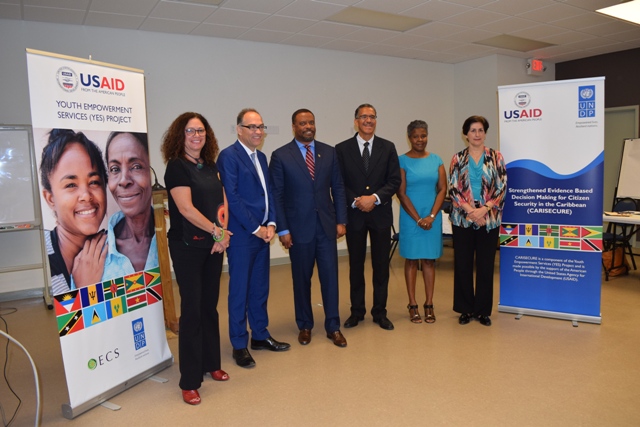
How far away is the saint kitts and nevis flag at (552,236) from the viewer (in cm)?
421

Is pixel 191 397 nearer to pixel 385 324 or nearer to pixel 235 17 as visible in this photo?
pixel 385 324

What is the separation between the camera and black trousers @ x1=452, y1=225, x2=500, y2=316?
4.20 m

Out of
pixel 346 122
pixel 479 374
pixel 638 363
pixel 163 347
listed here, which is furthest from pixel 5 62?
pixel 638 363

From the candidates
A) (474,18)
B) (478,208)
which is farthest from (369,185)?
(474,18)

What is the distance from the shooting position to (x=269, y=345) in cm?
382

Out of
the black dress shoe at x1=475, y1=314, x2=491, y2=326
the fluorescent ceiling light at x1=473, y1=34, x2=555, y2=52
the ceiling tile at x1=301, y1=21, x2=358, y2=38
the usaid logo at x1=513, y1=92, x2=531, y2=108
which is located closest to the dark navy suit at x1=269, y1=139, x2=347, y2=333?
the black dress shoe at x1=475, y1=314, x2=491, y2=326

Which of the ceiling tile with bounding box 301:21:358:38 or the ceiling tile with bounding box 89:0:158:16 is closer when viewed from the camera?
the ceiling tile with bounding box 89:0:158:16

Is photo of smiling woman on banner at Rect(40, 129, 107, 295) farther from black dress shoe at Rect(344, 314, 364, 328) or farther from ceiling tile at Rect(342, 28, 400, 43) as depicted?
ceiling tile at Rect(342, 28, 400, 43)

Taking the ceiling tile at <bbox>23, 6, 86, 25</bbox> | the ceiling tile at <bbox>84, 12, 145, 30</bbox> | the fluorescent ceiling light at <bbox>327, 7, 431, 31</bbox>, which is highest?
the fluorescent ceiling light at <bbox>327, 7, 431, 31</bbox>

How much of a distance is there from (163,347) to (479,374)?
218 centimetres

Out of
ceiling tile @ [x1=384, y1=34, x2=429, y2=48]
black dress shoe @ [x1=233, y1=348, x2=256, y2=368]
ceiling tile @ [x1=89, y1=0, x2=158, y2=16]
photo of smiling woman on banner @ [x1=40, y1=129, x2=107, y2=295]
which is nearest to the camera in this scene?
photo of smiling woman on banner @ [x1=40, y1=129, x2=107, y2=295]

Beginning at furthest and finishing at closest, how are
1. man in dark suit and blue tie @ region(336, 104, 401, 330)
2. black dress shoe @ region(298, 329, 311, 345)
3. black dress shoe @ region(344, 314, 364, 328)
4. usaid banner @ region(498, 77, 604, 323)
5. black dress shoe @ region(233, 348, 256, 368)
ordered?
black dress shoe @ region(344, 314, 364, 328)
usaid banner @ region(498, 77, 604, 323)
man in dark suit and blue tie @ region(336, 104, 401, 330)
black dress shoe @ region(298, 329, 311, 345)
black dress shoe @ region(233, 348, 256, 368)

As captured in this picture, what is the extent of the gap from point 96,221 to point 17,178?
3161 mm

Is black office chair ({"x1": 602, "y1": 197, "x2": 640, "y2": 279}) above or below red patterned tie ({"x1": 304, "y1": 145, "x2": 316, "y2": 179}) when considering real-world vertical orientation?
below
